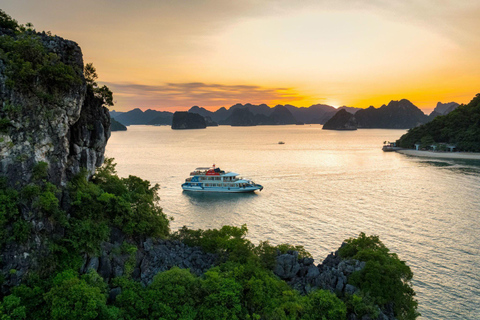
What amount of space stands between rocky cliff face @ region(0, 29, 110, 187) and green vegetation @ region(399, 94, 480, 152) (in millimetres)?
131499

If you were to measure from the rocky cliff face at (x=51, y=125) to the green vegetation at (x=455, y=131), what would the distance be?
131 m

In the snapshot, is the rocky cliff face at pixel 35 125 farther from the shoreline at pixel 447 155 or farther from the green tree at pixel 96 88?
the shoreline at pixel 447 155

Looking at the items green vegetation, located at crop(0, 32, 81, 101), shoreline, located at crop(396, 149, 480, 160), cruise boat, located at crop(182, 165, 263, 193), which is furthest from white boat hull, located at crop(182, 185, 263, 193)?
shoreline, located at crop(396, 149, 480, 160)

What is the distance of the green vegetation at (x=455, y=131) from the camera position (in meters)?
117

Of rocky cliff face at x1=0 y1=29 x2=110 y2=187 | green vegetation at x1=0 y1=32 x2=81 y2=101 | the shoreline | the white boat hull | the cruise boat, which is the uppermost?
green vegetation at x1=0 y1=32 x2=81 y2=101

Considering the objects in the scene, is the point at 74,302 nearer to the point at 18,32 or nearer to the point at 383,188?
the point at 18,32

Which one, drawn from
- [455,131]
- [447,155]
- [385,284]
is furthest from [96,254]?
[455,131]

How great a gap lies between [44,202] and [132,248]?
690cm

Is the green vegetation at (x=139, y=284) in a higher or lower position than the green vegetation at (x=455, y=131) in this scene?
lower

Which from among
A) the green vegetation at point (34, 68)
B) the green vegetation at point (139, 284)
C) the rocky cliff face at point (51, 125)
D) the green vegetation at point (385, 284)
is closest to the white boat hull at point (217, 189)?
the rocky cliff face at point (51, 125)

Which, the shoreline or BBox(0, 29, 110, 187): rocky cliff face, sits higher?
BBox(0, 29, 110, 187): rocky cliff face

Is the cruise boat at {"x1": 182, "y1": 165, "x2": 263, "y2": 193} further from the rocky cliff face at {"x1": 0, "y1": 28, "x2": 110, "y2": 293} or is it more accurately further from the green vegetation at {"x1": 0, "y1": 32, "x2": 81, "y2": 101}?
the green vegetation at {"x1": 0, "y1": 32, "x2": 81, "y2": 101}

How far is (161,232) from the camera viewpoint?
27.2 meters

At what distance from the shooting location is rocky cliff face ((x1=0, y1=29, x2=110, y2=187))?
2095cm
